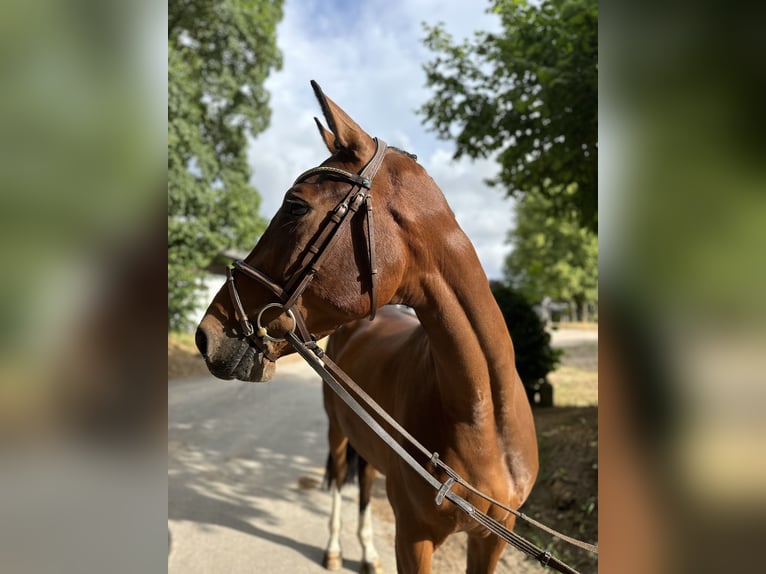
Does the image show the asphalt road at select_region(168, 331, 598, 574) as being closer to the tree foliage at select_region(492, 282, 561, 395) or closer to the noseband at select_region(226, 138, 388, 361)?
the tree foliage at select_region(492, 282, 561, 395)

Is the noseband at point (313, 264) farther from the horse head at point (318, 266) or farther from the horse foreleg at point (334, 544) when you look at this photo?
the horse foreleg at point (334, 544)

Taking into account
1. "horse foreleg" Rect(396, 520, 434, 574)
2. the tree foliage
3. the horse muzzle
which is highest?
the horse muzzle

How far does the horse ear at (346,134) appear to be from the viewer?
61.1 inches

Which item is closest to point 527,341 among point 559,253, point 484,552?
point 484,552

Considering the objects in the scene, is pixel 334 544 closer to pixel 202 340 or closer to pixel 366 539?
pixel 366 539

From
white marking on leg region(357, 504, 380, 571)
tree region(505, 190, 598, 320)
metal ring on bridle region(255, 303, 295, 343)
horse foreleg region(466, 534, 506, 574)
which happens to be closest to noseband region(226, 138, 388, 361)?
metal ring on bridle region(255, 303, 295, 343)

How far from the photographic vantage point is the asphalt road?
3.69 m

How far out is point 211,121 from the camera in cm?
1248

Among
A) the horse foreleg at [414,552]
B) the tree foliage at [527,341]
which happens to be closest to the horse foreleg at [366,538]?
the horse foreleg at [414,552]

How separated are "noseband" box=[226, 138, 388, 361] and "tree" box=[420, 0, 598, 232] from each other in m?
2.89

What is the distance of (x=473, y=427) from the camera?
180 cm
